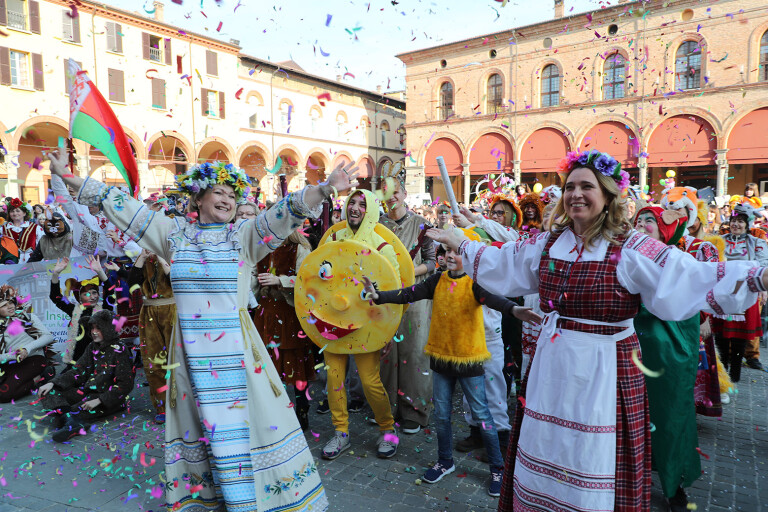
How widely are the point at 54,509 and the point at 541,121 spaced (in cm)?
2642

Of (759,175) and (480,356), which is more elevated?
(759,175)

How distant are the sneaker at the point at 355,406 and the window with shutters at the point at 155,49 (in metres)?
25.3

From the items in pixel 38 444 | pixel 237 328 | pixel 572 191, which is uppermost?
pixel 572 191

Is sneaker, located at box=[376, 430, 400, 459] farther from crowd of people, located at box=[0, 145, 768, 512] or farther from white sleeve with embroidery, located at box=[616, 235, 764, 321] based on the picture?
white sleeve with embroidery, located at box=[616, 235, 764, 321]

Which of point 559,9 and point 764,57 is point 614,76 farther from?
point 764,57

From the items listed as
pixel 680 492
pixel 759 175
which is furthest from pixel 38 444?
pixel 759 175

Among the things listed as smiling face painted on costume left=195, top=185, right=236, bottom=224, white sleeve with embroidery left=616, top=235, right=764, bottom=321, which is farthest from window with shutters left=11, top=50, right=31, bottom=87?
white sleeve with embroidery left=616, top=235, right=764, bottom=321

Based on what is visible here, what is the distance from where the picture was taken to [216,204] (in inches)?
118

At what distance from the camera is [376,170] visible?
37906 millimetres

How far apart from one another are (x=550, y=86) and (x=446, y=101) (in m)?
6.19

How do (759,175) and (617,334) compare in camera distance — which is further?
(759,175)

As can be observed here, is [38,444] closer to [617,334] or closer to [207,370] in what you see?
[207,370]

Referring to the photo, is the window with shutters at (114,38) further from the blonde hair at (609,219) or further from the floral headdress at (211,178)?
the blonde hair at (609,219)

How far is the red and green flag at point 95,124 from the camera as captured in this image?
3.09 meters
